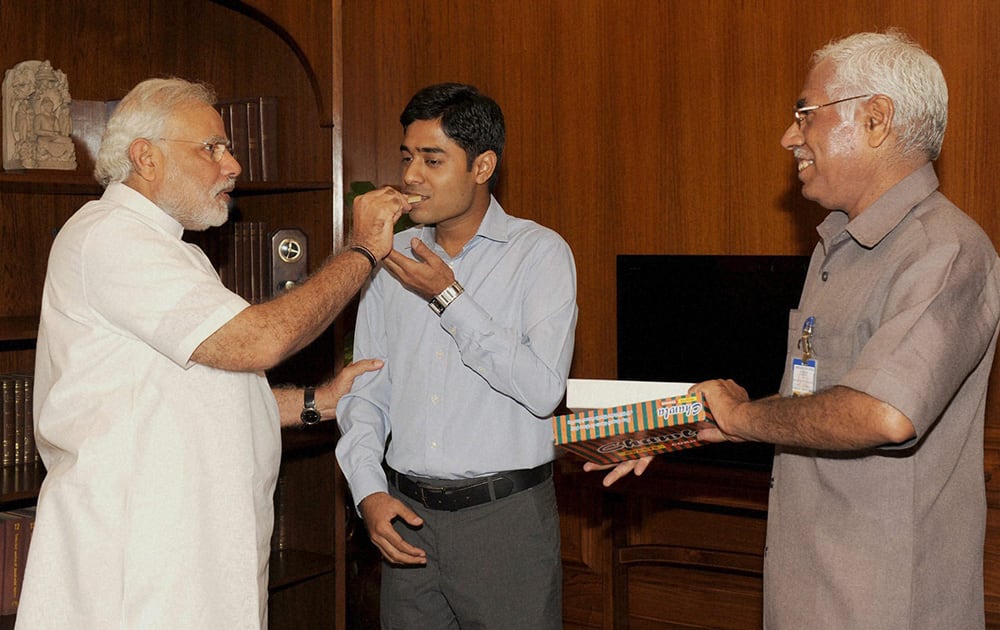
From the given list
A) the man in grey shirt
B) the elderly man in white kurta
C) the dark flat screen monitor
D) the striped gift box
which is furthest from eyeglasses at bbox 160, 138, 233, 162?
the dark flat screen monitor

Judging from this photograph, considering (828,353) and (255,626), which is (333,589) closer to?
(255,626)

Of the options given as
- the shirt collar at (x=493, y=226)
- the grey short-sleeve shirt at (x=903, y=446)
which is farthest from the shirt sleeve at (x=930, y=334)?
the shirt collar at (x=493, y=226)

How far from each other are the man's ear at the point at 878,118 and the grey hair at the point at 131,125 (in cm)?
148

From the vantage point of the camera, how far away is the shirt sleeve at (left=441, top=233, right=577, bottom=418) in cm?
232

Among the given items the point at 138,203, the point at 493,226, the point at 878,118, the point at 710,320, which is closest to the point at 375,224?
the point at 493,226

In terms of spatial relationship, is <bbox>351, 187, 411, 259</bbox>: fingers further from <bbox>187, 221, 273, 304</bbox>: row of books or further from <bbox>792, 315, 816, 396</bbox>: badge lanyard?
<bbox>187, 221, 273, 304</bbox>: row of books

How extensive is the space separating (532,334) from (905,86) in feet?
3.14

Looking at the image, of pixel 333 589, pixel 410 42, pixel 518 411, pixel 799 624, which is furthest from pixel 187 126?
pixel 410 42

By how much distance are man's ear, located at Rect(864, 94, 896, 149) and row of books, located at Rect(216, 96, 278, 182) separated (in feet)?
6.96

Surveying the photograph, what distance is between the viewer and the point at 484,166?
8.52ft

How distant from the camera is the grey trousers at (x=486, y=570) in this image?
2350 mm

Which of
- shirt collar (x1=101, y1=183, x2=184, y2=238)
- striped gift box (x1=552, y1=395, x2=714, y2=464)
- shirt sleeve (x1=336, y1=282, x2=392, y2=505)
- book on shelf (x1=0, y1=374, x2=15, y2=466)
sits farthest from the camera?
book on shelf (x1=0, y1=374, x2=15, y2=466)

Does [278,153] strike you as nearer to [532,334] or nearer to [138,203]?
[138,203]

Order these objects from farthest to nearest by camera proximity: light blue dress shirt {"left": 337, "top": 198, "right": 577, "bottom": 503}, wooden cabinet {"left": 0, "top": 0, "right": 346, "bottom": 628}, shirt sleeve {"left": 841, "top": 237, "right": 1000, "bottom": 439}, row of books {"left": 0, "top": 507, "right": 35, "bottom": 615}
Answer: wooden cabinet {"left": 0, "top": 0, "right": 346, "bottom": 628} < row of books {"left": 0, "top": 507, "right": 35, "bottom": 615} < light blue dress shirt {"left": 337, "top": 198, "right": 577, "bottom": 503} < shirt sleeve {"left": 841, "top": 237, "right": 1000, "bottom": 439}
